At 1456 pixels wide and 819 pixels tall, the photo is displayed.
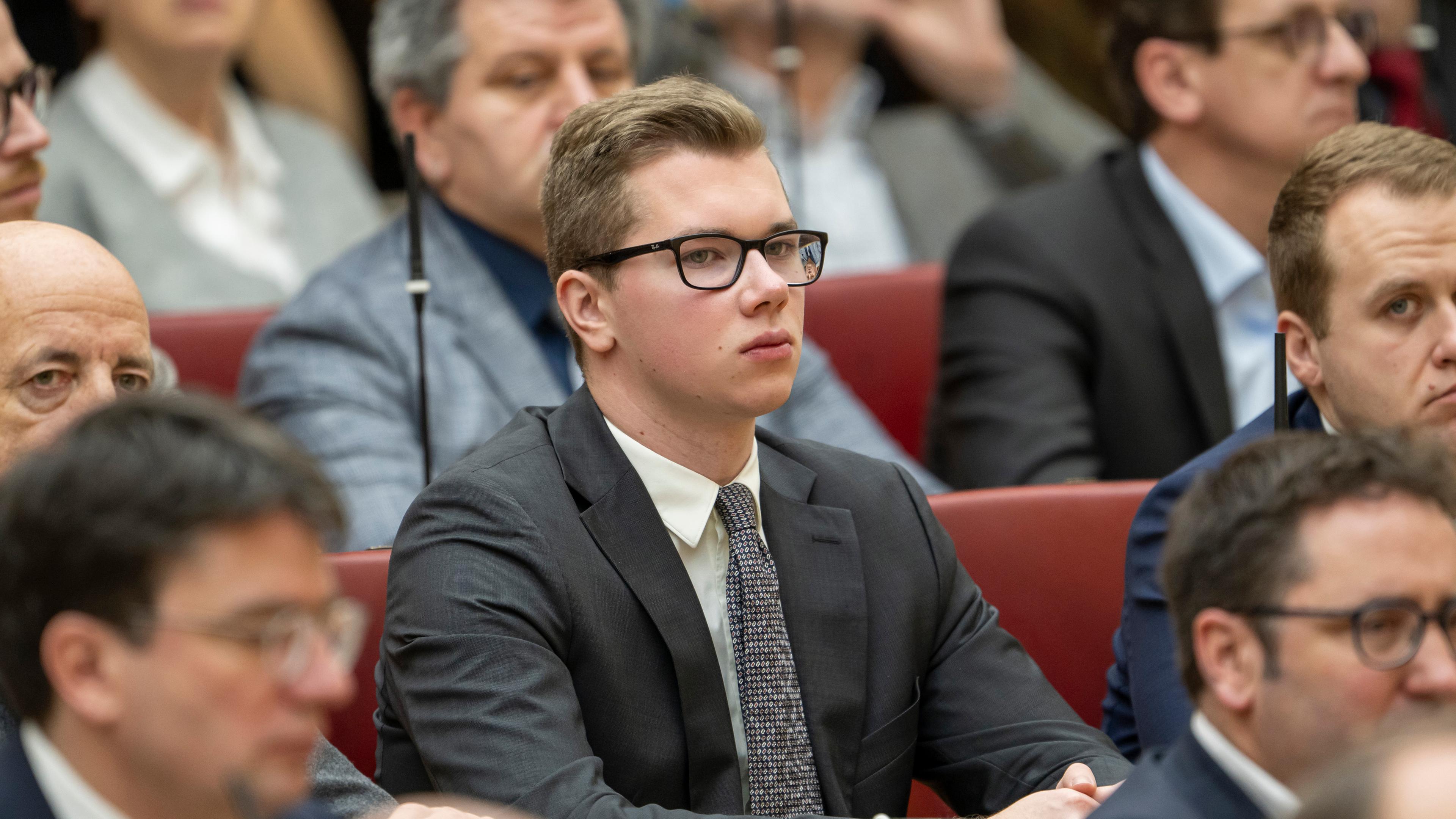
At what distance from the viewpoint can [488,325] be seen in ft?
8.44

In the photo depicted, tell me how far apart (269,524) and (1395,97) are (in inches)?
126

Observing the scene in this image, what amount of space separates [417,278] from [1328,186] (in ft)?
3.87

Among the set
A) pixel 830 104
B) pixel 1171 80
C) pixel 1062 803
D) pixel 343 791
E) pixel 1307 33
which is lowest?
pixel 343 791

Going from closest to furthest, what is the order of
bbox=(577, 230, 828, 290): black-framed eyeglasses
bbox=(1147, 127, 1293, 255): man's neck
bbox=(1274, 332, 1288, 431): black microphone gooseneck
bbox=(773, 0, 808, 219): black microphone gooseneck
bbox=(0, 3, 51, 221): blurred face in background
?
1. bbox=(577, 230, 828, 290): black-framed eyeglasses
2. bbox=(1274, 332, 1288, 431): black microphone gooseneck
3. bbox=(0, 3, 51, 221): blurred face in background
4. bbox=(1147, 127, 1293, 255): man's neck
5. bbox=(773, 0, 808, 219): black microphone gooseneck

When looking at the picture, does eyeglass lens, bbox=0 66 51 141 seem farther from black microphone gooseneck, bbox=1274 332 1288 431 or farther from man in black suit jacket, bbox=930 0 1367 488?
black microphone gooseneck, bbox=1274 332 1288 431

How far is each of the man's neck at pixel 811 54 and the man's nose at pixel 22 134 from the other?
1864 millimetres

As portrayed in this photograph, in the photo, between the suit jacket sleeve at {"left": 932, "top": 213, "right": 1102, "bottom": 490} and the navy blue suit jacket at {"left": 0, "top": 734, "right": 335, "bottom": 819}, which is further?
the suit jacket sleeve at {"left": 932, "top": 213, "right": 1102, "bottom": 490}

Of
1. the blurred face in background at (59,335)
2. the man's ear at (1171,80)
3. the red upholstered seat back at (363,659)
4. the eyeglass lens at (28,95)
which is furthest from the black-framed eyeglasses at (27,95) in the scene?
the man's ear at (1171,80)

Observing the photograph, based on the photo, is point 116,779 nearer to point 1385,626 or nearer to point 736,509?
point 736,509

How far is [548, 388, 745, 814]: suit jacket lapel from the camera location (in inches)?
64.8

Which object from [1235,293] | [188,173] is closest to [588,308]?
[1235,293]

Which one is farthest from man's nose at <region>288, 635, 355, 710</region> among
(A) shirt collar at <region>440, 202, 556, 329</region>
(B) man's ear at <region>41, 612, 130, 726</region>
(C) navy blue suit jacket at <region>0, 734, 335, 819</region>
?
(A) shirt collar at <region>440, 202, 556, 329</region>

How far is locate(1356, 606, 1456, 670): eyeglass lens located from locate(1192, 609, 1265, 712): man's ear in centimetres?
8

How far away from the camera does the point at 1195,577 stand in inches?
52.6
